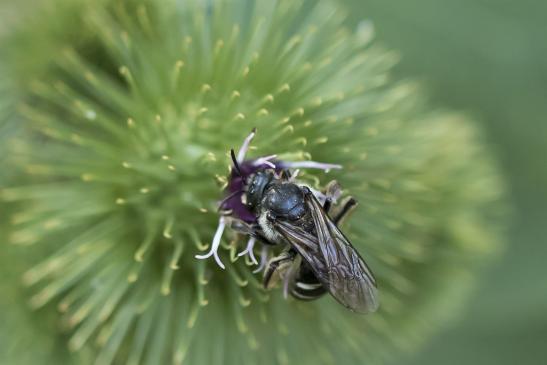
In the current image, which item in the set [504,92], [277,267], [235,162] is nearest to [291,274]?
[277,267]

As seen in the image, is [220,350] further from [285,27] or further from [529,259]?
[529,259]

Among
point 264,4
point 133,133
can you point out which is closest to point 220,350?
point 133,133

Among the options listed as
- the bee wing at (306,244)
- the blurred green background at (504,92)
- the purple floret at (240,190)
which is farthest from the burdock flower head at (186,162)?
the blurred green background at (504,92)

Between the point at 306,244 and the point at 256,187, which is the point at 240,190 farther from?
the point at 306,244

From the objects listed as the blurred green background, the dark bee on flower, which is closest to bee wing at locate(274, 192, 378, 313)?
the dark bee on flower

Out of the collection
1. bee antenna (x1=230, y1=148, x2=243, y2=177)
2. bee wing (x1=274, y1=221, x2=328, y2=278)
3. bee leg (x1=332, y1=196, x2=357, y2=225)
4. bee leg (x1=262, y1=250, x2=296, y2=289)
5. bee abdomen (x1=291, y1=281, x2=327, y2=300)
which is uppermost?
bee antenna (x1=230, y1=148, x2=243, y2=177)

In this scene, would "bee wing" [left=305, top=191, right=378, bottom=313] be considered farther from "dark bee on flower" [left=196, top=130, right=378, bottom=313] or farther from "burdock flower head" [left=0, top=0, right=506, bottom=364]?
"burdock flower head" [left=0, top=0, right=506, bottom=364]

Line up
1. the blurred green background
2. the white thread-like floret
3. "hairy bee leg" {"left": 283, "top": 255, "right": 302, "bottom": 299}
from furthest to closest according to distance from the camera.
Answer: the blurred green background < "hairy bee leg" {"left": 283, "top": 255, "right": 302, "bottom": 299} < the white thread-like floret
